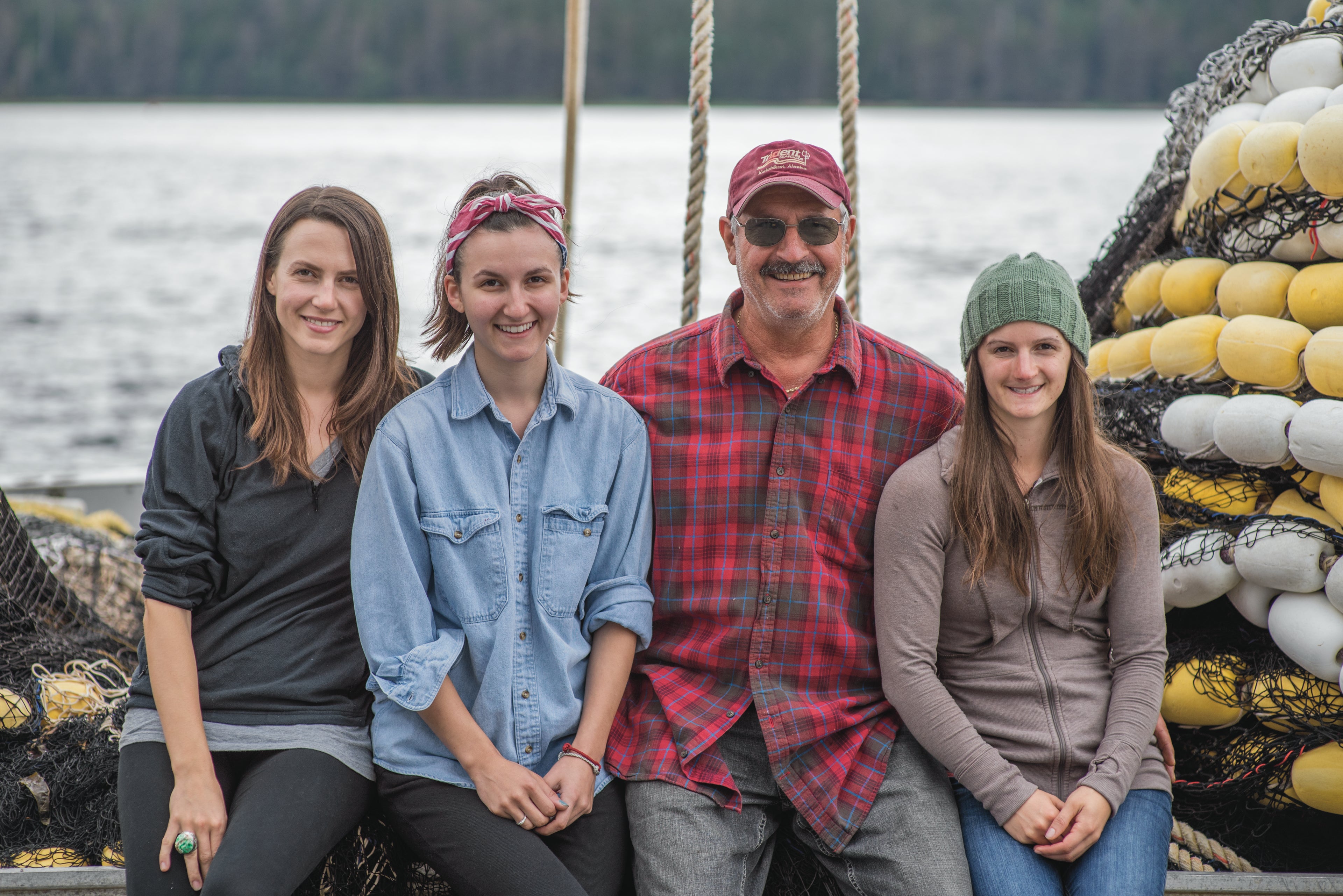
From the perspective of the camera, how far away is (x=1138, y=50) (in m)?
33.4

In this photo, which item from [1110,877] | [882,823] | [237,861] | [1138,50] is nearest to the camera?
[237,861]

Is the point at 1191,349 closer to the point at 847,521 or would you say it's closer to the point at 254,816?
the point at 847,521

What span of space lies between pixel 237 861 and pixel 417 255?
26.8 meters

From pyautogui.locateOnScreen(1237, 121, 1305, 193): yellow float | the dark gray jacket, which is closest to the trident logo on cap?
the dark gray jacket

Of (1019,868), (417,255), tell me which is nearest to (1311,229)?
(1019,868)

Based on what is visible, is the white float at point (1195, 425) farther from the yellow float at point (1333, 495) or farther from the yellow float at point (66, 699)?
the yellow float at point (66, 699)

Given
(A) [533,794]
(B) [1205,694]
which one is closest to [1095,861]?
(B) [1205,694]

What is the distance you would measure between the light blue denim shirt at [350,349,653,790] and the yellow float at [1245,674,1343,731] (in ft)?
4.19

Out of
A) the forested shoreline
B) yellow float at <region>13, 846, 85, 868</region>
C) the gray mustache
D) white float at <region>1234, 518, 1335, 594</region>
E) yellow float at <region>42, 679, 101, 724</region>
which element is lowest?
yellow float at <region>13, 846, 85, 868</region>

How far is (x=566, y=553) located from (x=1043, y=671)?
86 cm

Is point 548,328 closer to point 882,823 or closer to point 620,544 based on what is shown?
point 620,544

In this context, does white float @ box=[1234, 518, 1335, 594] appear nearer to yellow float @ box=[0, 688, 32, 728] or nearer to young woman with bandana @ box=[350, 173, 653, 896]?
young woman with bandana @ box=[350, 173, 653, 896]

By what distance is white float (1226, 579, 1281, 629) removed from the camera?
2.33m

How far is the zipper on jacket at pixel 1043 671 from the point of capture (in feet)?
6.35
